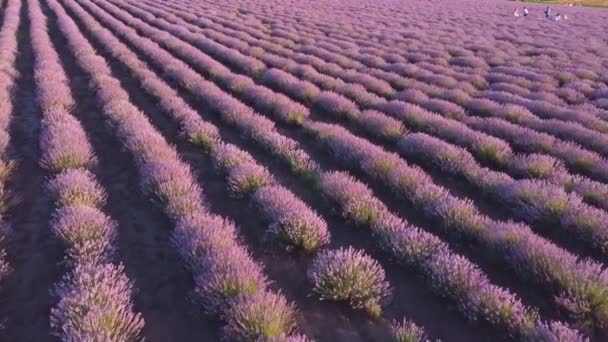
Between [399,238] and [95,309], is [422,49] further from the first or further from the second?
[95,309]

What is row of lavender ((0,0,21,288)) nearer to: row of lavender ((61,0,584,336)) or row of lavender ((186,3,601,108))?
row of lavender ((61,0,584,336))

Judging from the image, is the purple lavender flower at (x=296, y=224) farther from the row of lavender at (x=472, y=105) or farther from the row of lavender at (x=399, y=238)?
the row of lavender at (x=472, y=105)

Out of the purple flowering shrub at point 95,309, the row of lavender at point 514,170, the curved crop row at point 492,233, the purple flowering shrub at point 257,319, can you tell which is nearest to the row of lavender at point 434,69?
the row of lavender at point 514,170

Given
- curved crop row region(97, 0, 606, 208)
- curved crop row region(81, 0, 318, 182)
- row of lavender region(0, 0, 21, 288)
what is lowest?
row of lavender region(0, 0, 21, 288)

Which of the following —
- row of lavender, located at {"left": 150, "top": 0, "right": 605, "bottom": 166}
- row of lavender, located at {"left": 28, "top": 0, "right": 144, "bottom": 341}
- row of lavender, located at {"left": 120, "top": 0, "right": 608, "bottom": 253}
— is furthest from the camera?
row of lavender, located at {"left": 150, "top": 0, "right": 605, "bottom": 166}

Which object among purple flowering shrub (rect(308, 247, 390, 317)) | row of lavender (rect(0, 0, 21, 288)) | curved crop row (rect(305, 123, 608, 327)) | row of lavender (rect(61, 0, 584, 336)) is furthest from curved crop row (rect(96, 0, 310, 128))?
purple flowering shrub (rect(308, 247, 390, 317))

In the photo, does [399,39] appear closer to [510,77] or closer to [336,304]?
[510,77]
